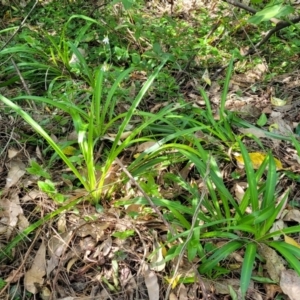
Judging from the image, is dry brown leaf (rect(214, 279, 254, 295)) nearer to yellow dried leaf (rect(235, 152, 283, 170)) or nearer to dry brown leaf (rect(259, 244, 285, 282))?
dry brown leaf (rect(259, 244, 285, 282))

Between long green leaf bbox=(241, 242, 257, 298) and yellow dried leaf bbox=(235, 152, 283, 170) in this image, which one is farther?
Answer: yellow dried leaf bbox=(235, 152, 283, 170)

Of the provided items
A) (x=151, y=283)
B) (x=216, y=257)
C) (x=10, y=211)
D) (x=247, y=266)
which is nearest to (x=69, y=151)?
(x=10, y=211)

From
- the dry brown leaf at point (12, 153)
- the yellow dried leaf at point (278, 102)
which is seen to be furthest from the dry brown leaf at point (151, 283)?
the yellow dried leaf at point (278, 102)

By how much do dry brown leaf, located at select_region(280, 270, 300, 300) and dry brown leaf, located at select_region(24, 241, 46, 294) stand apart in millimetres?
956

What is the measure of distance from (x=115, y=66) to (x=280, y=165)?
1370mm

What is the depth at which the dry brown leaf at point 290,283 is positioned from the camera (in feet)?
5.65

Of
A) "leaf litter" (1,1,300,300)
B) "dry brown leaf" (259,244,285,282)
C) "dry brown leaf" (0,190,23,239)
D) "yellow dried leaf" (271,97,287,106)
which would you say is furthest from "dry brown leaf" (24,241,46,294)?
"yellow dried leaf" (271,97,287,106)

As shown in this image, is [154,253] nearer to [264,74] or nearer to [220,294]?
[220,294]

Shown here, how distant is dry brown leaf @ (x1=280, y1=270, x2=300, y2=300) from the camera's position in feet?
5.65

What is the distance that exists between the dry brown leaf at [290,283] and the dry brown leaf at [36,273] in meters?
0.96

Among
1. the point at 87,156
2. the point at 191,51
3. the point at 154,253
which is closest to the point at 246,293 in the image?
the point at 154,253

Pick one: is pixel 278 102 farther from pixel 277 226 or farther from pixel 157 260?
pixel 157 260

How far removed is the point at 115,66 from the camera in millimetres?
3025

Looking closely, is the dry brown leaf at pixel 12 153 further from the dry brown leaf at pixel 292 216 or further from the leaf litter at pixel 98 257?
the dry brown leaf at pixel 292 216
